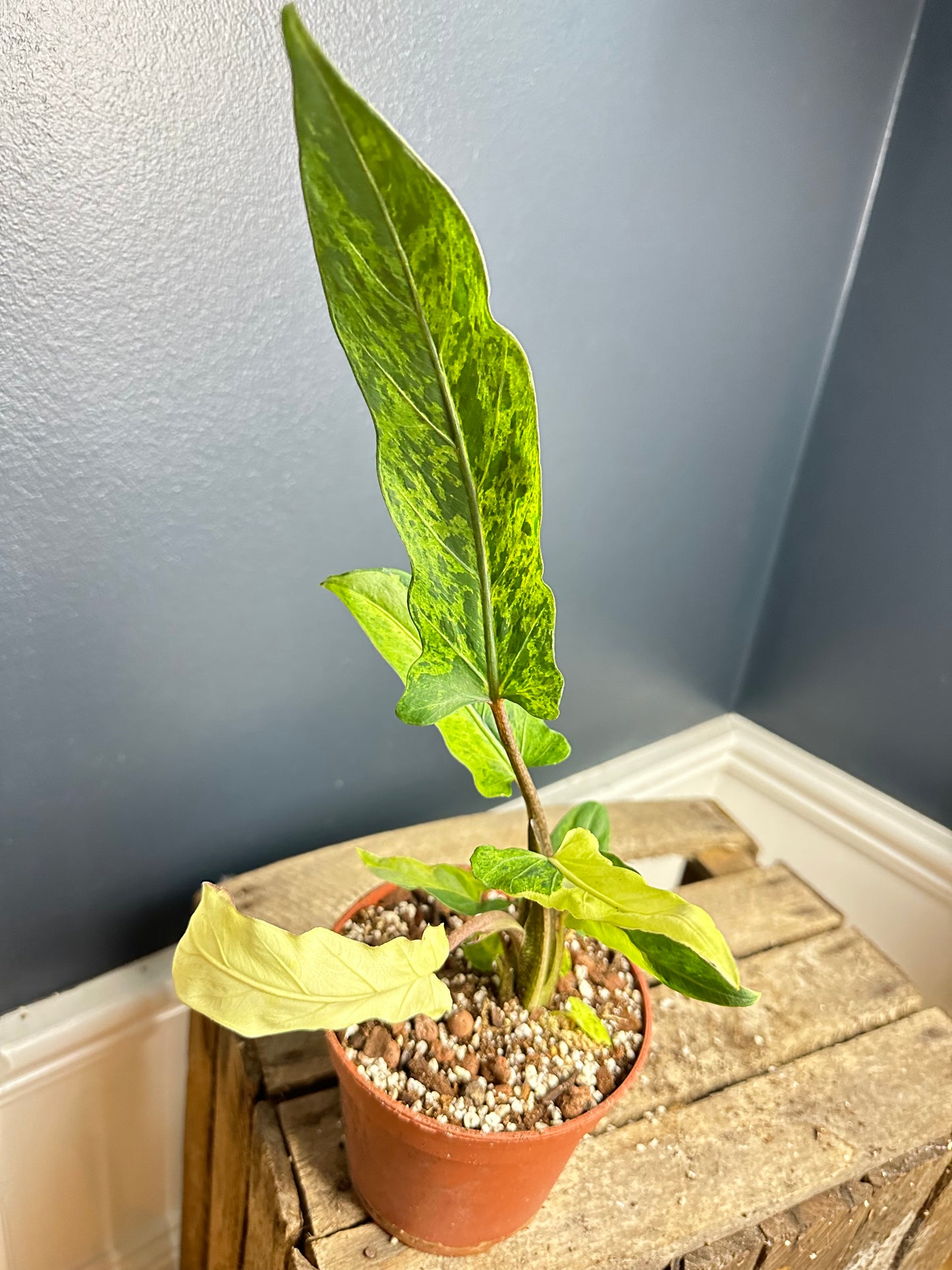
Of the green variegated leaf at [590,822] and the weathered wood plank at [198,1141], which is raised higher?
the green variegated leaf at [590,822]

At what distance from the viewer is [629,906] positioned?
0.42m

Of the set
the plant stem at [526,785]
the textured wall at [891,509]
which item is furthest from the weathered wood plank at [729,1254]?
the textured wall at [891,509]

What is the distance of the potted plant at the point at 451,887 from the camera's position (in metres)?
0.31

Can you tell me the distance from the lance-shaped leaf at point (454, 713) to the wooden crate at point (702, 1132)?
30 cm

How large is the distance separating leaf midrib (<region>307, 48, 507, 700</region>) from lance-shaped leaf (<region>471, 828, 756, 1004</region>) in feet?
0.31

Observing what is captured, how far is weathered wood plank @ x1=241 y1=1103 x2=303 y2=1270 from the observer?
559 mm

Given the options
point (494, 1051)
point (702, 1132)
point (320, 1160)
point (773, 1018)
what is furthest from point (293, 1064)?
point (773, 1018)

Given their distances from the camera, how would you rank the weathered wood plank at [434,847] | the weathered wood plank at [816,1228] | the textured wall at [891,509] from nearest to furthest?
the weathered wood plank at [816,1228] < the weathered wood plank at [434,847] < the textured wall at [891,509]

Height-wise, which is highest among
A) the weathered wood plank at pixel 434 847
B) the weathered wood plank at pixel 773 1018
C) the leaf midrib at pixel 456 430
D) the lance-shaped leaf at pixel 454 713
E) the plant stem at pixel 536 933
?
the leaf midrib at pixel 456 430

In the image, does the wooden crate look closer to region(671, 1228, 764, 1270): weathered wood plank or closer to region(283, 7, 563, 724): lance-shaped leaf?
region(671, 1228, 764, 1270): weathered wood plank

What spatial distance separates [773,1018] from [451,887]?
1.34 ft

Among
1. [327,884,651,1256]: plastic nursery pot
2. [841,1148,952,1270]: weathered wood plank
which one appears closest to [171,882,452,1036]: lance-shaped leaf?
[327,884,651,1256]: plastic nursery pot

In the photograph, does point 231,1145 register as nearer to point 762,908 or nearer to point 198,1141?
point 198,1141

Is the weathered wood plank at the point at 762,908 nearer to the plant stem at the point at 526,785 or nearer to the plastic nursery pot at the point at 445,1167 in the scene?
the plastic nursery pot at the point at 445,1167
